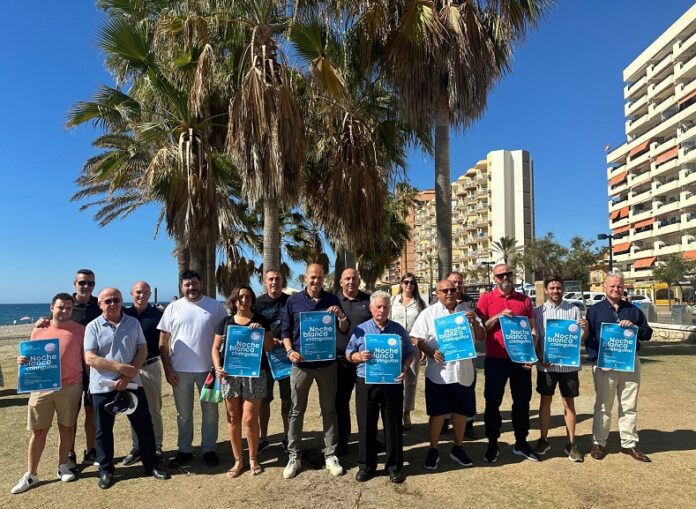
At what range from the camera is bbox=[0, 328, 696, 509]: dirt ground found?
423cm

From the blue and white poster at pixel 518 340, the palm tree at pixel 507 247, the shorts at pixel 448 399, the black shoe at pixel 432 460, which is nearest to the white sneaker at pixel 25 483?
the black shoe at pixel 432 460

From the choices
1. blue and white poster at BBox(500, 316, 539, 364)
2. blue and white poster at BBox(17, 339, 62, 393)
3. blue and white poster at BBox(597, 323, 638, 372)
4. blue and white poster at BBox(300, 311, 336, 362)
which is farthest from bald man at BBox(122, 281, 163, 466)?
blue and white poster at BBox(597, 323, 638, 372)

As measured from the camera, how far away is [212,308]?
534 centimetres

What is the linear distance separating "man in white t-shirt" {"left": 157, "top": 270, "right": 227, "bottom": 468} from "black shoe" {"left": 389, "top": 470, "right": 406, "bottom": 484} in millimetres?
1858

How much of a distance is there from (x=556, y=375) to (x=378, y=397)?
204 cm

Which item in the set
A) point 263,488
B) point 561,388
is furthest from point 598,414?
point 263,488

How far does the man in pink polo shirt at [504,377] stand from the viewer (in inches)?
204

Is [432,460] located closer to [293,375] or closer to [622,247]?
[293,375]

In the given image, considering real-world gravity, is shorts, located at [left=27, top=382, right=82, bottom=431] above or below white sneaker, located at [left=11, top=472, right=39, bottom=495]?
above

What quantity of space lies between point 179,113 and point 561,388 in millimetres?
9183

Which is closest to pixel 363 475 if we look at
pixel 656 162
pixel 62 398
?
pixel 62 398

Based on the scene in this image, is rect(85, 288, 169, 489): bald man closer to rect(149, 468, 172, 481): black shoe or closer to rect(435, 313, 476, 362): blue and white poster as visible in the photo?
rect(149, 468, 172, 481): black shoe

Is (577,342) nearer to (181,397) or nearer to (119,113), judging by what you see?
(181,397)

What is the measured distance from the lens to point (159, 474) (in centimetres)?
479
